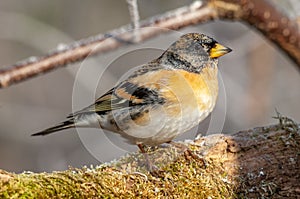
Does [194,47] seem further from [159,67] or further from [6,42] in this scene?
[6,42]

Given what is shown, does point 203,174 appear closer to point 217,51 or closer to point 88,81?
point 217,51

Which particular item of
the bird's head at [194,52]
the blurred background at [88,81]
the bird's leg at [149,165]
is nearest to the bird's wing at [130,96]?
the bird's head at [194,52]

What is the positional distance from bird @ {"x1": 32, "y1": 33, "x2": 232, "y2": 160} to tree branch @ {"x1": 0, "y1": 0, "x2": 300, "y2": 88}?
402mm

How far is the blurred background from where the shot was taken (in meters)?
6.64

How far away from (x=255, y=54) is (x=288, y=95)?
2.61 ft

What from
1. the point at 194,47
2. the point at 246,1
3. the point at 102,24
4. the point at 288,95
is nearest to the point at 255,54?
the point at 288,95

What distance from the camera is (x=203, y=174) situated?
254cm

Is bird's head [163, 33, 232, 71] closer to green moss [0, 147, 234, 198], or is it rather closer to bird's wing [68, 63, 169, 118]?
bird's wing [68, 63, 169, 118]

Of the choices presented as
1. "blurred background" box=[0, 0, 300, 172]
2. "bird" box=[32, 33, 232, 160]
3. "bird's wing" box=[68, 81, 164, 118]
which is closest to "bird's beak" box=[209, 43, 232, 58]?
"bird" box=[32, 33, 232, 160]

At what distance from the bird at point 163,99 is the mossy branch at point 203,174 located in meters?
0.14

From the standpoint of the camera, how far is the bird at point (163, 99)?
270 centimetres

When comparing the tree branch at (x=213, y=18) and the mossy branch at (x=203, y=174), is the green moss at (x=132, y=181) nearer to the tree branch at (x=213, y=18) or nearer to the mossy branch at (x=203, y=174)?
the mossy branch at (x=203, y=174)

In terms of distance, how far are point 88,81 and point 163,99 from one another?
3.87 metres

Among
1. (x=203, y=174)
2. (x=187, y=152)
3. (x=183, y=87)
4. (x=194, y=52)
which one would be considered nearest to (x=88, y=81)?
(x=194, y=52)
